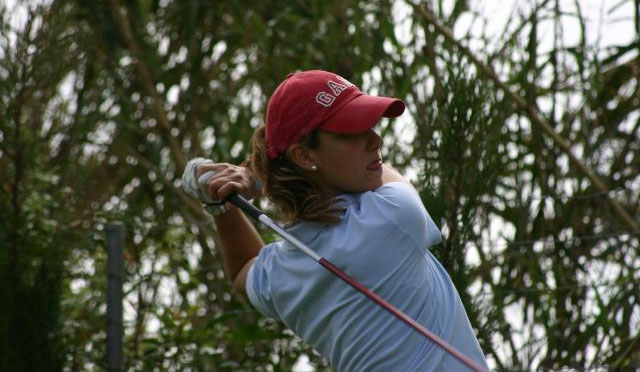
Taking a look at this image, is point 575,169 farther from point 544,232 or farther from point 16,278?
point 16,278

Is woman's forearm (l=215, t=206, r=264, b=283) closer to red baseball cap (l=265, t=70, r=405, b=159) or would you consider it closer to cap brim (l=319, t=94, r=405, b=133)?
red baseball cap (l=265, t=70, r=405, b=159)

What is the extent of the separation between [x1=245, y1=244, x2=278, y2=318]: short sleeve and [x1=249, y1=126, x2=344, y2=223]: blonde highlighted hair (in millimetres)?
96

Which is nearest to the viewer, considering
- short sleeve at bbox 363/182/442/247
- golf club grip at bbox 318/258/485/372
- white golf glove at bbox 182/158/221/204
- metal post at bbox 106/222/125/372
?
golf club grip at bbox 318/258/485/372

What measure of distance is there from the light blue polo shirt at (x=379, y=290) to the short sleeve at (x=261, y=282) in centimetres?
7

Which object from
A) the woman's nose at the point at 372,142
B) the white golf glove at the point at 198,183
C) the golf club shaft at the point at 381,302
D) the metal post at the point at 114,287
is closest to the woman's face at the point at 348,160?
the woman's nose at the point at 372,142

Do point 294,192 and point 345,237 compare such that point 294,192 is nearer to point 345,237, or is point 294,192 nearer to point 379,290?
point 345,237

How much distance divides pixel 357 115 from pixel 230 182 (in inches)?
12.5

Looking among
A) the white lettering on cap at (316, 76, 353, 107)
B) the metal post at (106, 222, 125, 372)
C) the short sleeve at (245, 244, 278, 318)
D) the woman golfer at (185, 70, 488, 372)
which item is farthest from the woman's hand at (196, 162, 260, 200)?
the metal post at (106, 222, 125, 372)

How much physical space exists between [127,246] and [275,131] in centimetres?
197

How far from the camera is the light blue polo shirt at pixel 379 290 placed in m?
2.33

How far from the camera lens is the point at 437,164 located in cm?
352

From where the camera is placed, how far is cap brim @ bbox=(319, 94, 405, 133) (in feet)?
7.85

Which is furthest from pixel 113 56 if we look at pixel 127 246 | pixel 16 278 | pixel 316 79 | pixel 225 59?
pixel 316 79

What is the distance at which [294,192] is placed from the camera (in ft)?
8.11
